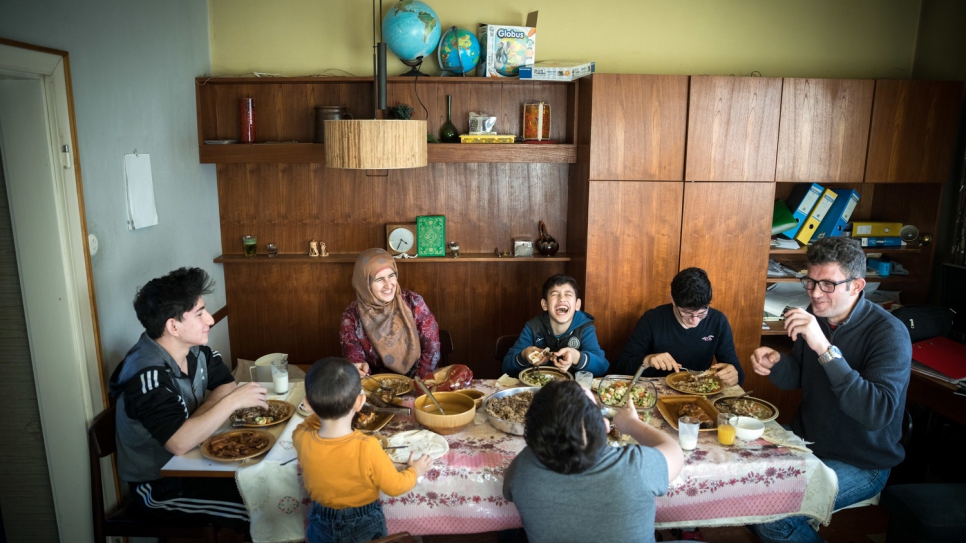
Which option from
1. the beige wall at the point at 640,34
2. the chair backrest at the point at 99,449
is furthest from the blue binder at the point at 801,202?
the chair backrest at the point at 99,449

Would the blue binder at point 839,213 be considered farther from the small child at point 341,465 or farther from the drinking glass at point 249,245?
the drinking glass at point 249,245

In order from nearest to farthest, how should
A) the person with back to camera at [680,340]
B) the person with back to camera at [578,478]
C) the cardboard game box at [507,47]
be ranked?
the person with back to camera at [578,478], the person with back to camera at [680,340], the cardboard game box at [507,47]

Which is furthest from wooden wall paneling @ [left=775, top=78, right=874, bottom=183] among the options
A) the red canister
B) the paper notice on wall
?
the paper notice on wall

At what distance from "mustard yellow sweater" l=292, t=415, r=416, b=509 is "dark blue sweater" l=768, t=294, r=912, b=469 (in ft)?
5.06

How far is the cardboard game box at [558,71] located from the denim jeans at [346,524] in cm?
255

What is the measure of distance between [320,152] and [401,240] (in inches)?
29.1

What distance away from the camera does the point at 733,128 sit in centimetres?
368

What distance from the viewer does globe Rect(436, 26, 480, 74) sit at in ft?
12.6

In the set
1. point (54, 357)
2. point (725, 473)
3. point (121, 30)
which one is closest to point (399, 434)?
point (725, 473)

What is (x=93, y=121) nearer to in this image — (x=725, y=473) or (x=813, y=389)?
(x=725, y=473)

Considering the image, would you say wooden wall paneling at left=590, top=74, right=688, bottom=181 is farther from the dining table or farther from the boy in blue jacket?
the dining table

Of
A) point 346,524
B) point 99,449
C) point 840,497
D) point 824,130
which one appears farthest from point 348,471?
point 824,130

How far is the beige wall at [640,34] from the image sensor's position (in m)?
3.98

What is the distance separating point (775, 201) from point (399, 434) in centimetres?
293
